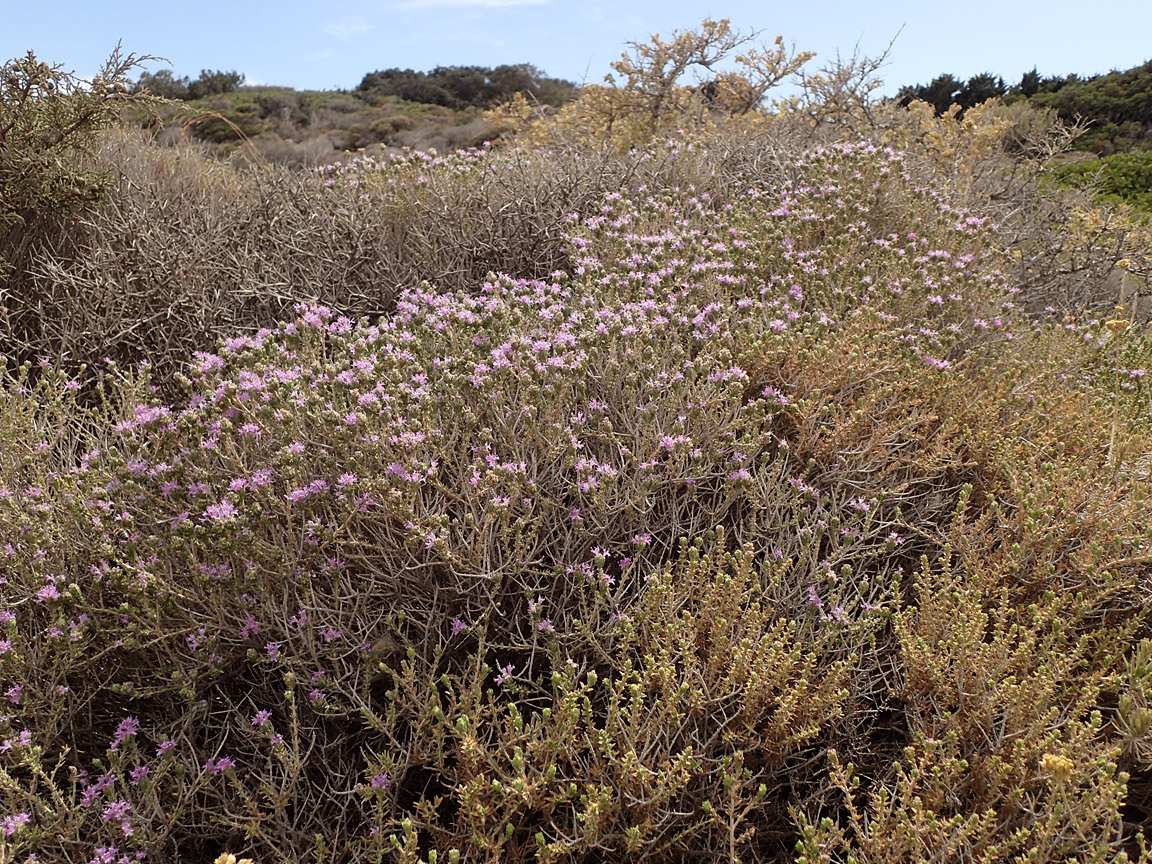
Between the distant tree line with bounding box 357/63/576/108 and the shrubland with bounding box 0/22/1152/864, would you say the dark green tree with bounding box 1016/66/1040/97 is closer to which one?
the distant tree line with bounding box 357/63/576/108

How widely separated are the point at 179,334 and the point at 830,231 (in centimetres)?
352

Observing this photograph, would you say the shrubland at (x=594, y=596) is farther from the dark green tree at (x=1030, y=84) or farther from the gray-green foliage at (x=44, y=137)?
the dark green tree at (x=1030, y=84)

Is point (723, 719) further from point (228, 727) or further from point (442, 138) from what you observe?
point (442, 138)

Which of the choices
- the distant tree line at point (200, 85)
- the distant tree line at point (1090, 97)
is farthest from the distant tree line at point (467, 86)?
the distant tree line at point (1090, 97)

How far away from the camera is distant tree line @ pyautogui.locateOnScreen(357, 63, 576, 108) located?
95.3 feet

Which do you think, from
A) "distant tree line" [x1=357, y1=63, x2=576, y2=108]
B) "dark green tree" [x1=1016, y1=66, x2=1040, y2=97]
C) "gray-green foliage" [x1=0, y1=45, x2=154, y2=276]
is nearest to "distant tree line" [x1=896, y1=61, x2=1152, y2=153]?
"dark green tree" [x1=1016, y1=66, x2=1040, y2=97]

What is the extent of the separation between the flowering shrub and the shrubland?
0.02m

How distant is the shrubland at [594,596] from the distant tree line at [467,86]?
86.4 ft

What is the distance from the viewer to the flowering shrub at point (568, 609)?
195cm

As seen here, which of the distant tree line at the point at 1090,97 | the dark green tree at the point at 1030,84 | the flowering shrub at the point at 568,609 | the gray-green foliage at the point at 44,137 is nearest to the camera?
the flowering shrub at the point at 568,609

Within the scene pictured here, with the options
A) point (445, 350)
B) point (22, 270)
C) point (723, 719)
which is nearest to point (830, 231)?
point (445, 350)

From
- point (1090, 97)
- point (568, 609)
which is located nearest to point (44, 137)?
point (568, 609)

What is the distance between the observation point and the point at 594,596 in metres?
2.24

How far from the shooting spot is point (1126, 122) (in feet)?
74.6
